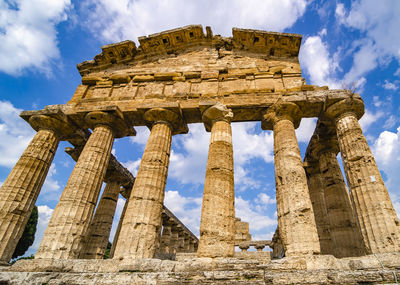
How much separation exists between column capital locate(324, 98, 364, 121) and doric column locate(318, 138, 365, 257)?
101 inches

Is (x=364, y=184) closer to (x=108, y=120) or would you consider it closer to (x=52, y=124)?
(x=108, y=120)

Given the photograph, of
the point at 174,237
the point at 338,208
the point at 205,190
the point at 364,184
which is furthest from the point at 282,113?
the point at 174,237

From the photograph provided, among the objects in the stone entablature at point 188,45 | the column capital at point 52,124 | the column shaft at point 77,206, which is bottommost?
the column shaft at point 77,206

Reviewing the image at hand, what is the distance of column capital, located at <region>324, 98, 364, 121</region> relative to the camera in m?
9.19

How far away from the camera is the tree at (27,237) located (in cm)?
2363

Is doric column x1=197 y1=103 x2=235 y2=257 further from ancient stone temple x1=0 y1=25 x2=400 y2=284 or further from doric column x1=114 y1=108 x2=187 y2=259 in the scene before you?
doric column x1=114 y1=108 x2=187 y2=259

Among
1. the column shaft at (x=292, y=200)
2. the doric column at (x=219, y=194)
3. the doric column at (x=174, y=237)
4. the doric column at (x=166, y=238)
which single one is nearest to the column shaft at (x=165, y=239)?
the doric column at (x=166, y=238)

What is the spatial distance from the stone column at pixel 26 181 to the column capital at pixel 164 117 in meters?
4.24

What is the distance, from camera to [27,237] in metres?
24.3

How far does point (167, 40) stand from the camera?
13320 millimetres

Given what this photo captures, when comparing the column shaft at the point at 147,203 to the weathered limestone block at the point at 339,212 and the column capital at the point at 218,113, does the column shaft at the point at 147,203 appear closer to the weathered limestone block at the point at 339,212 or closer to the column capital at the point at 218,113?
the column capital at the point at 218,113

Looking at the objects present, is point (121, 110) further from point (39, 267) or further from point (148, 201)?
point (39, 267)

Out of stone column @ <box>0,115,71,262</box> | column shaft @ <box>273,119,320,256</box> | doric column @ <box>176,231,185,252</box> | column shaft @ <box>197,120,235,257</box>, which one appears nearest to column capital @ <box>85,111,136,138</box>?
stone column @ <box>0,115,71,262</box>

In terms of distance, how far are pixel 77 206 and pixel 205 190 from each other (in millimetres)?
4627
